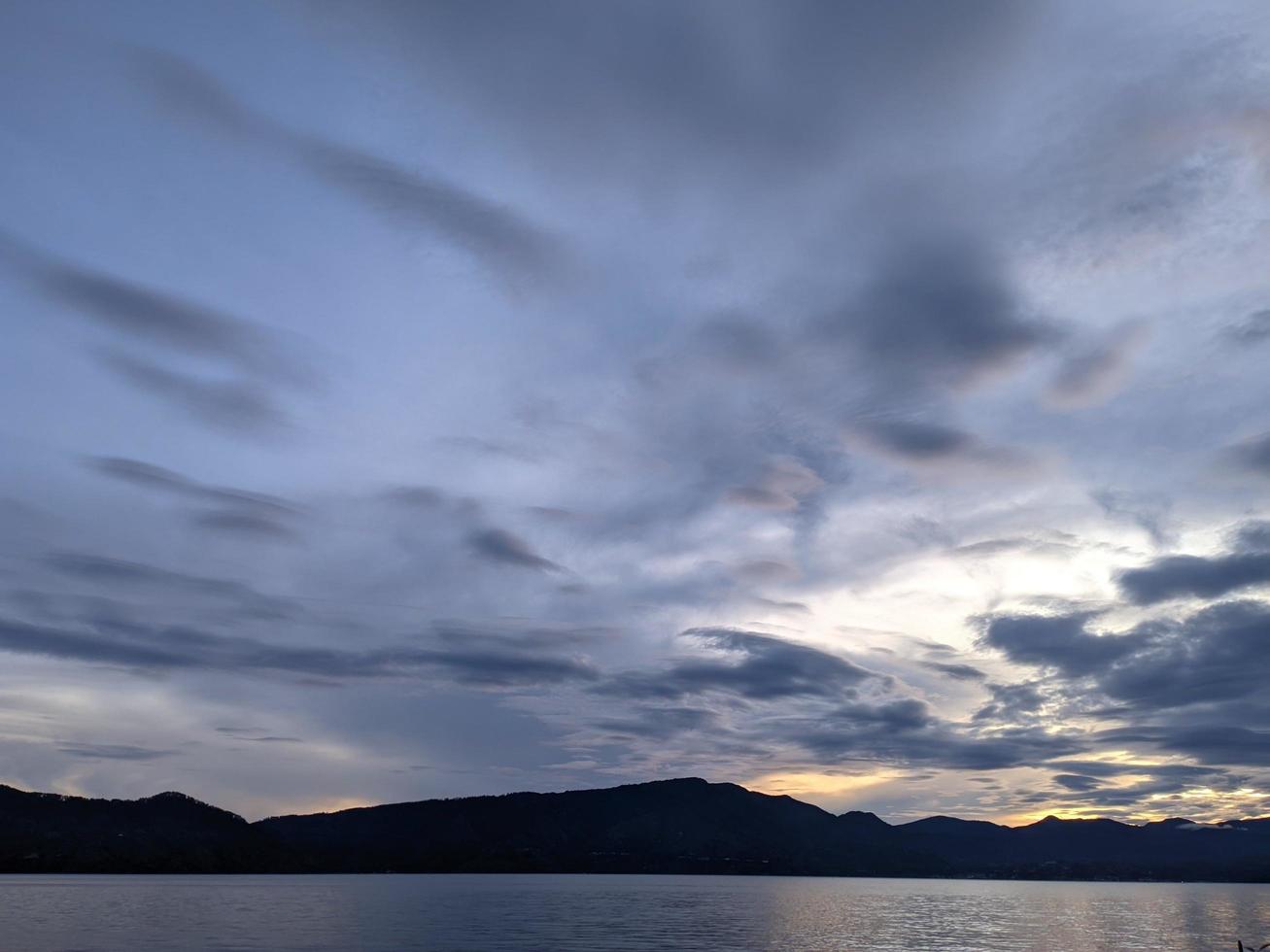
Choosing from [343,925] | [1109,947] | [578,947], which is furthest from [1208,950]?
[343,925]

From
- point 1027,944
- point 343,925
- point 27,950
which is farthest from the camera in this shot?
point 343,925

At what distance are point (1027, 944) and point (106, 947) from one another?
151 metres

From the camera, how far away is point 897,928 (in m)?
192

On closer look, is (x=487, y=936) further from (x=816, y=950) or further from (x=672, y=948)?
(x=816, y=950)

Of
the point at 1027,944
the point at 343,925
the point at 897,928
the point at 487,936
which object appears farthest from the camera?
the point at 897,928

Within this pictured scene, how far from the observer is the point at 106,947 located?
414 ft

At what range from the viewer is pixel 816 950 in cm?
14000

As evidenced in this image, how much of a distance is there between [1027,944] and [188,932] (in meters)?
149

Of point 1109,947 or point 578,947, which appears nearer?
point 578,947

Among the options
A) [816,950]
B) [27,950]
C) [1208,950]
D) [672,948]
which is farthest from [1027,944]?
[27,950]

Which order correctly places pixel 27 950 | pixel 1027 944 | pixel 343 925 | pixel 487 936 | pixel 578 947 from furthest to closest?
pixel 343 925, pixel 1027 944, pixel 487 936, pixel 578 947, pixel 27 950

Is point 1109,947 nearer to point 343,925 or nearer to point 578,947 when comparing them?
point 578,947

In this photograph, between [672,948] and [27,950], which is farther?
[672,948]

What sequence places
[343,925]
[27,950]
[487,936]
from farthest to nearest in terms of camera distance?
[343,925]
[487,936]
[27,950]
